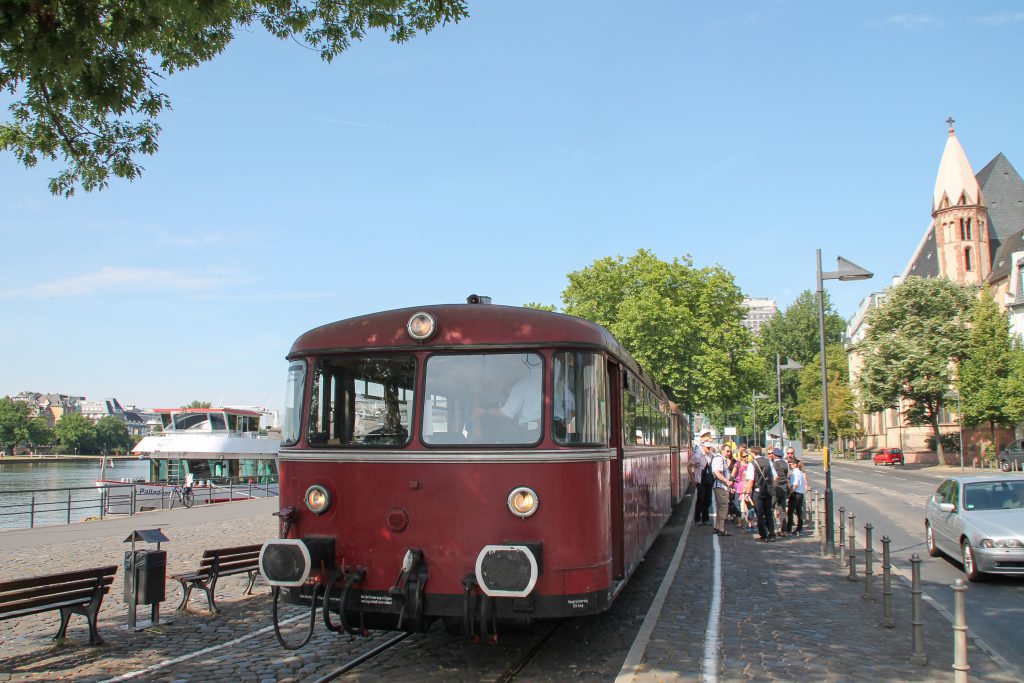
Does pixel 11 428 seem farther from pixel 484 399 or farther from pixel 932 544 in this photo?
pixel 484 399

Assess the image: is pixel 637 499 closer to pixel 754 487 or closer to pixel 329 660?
pixel 329 660

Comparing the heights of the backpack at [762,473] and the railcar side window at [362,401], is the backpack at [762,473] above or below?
below

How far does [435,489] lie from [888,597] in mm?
5213

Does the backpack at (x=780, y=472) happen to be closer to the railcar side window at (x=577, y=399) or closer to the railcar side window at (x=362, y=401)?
the railcar side window at (x=577, y=399)

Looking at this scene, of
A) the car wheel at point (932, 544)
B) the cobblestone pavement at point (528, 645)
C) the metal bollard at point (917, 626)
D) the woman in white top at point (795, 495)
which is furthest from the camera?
the woman in white top at point (795, 495)

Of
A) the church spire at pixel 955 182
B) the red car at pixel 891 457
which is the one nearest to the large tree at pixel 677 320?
the red car at pixel 891 457

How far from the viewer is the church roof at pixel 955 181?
265ft

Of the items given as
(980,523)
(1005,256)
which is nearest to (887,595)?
(980,523)

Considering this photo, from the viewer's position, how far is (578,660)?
7.78 meters

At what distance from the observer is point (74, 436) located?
101750 millimetres

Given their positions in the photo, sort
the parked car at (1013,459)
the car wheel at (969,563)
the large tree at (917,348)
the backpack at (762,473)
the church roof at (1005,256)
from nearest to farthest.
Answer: the car wheel at (969,563) → the backpack at (762,473) → the parked car at (1013,459) → the large tree at (917,348) → the church roof at (1005,256)

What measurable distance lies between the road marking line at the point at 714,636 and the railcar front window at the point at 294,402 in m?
3.99

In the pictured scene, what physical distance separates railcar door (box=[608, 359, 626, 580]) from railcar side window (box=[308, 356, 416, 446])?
2.03 metres

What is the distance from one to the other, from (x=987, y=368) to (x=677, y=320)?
25.6 metres
